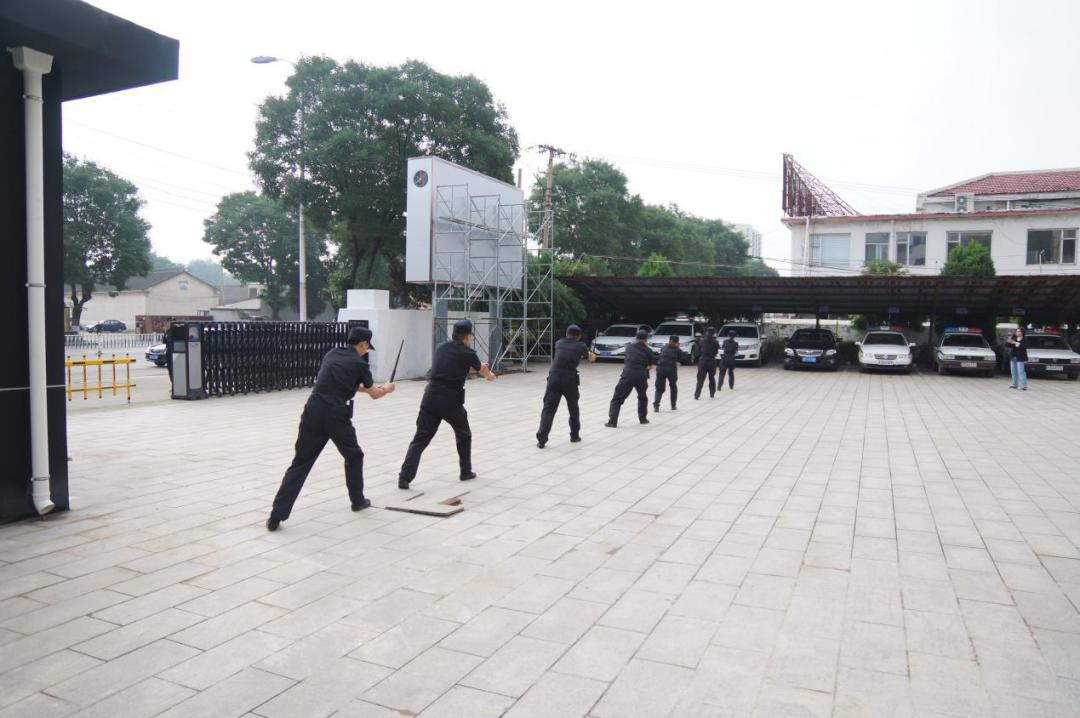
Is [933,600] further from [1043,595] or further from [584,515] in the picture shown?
[584,515]

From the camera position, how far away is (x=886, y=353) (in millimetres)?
22875

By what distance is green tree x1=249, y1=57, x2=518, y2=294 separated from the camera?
79.0 ft

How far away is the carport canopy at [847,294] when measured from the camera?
22938mm

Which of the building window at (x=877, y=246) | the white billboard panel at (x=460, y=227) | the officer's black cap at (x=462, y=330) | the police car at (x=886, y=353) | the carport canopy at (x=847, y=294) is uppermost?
the building window at (x=877, y=246)

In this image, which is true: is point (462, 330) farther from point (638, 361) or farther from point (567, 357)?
point (638, 361)

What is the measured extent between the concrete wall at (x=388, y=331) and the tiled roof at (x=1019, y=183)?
32.5 m

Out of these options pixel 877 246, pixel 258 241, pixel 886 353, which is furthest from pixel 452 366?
pixel 258 241

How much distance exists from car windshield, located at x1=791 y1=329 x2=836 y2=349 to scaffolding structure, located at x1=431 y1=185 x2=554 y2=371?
8.73 metres

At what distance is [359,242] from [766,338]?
1629cm

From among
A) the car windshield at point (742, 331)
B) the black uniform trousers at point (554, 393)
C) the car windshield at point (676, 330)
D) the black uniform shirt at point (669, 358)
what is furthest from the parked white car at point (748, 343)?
the black uniform trousers at point (554, 393)

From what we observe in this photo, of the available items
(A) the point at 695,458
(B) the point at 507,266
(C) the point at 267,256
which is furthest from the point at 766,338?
(C) the point at 267,256

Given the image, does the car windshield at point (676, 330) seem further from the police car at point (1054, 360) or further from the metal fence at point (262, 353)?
the metal fence at point (262, 353)

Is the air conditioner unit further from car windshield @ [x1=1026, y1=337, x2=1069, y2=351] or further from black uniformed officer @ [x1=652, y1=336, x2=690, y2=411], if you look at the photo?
black uniformed officer @ [x1=652, y1=336, x2=690, y2=411]

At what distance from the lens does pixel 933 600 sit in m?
4.45
